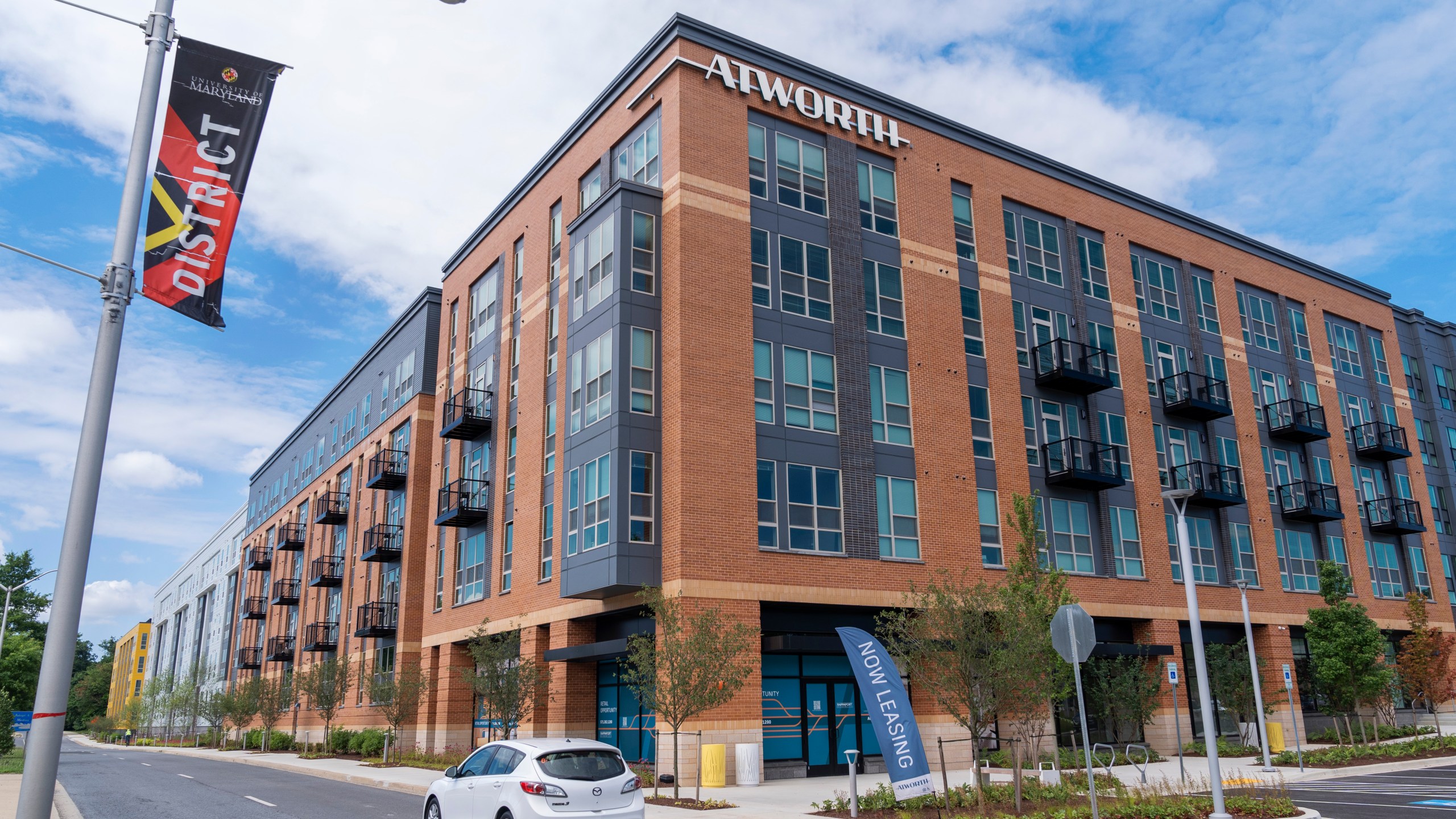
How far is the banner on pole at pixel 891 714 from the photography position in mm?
14992

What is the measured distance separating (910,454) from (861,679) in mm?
14403

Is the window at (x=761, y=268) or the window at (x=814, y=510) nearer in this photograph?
the window at (x=814, y=510)

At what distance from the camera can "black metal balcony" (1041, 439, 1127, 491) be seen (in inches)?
1280

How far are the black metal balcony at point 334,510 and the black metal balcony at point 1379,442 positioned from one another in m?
48.3

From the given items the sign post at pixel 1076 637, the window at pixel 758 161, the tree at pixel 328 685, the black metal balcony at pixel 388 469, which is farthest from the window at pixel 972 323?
the tree at pixel 328 685

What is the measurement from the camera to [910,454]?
2953 centimetres

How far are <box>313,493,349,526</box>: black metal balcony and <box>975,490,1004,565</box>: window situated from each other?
35.4 m

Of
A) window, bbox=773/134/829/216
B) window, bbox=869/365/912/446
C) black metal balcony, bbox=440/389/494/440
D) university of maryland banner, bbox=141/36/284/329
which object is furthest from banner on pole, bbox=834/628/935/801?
black metal balcony, bbox=440/389/494/440

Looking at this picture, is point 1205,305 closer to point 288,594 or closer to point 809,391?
point 809,391

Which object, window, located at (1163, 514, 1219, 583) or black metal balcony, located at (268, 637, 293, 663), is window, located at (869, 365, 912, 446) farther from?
black metal balcony, located at (268, 637, 293, 663)

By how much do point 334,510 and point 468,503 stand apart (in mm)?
20477

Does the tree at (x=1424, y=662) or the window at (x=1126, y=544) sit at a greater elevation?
the window at (x=1126, y=544)

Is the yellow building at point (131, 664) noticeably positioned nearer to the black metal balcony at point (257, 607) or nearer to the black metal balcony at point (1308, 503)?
the black metal balcony at point (257, 607)

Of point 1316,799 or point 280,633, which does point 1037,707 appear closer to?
point 1316,799
